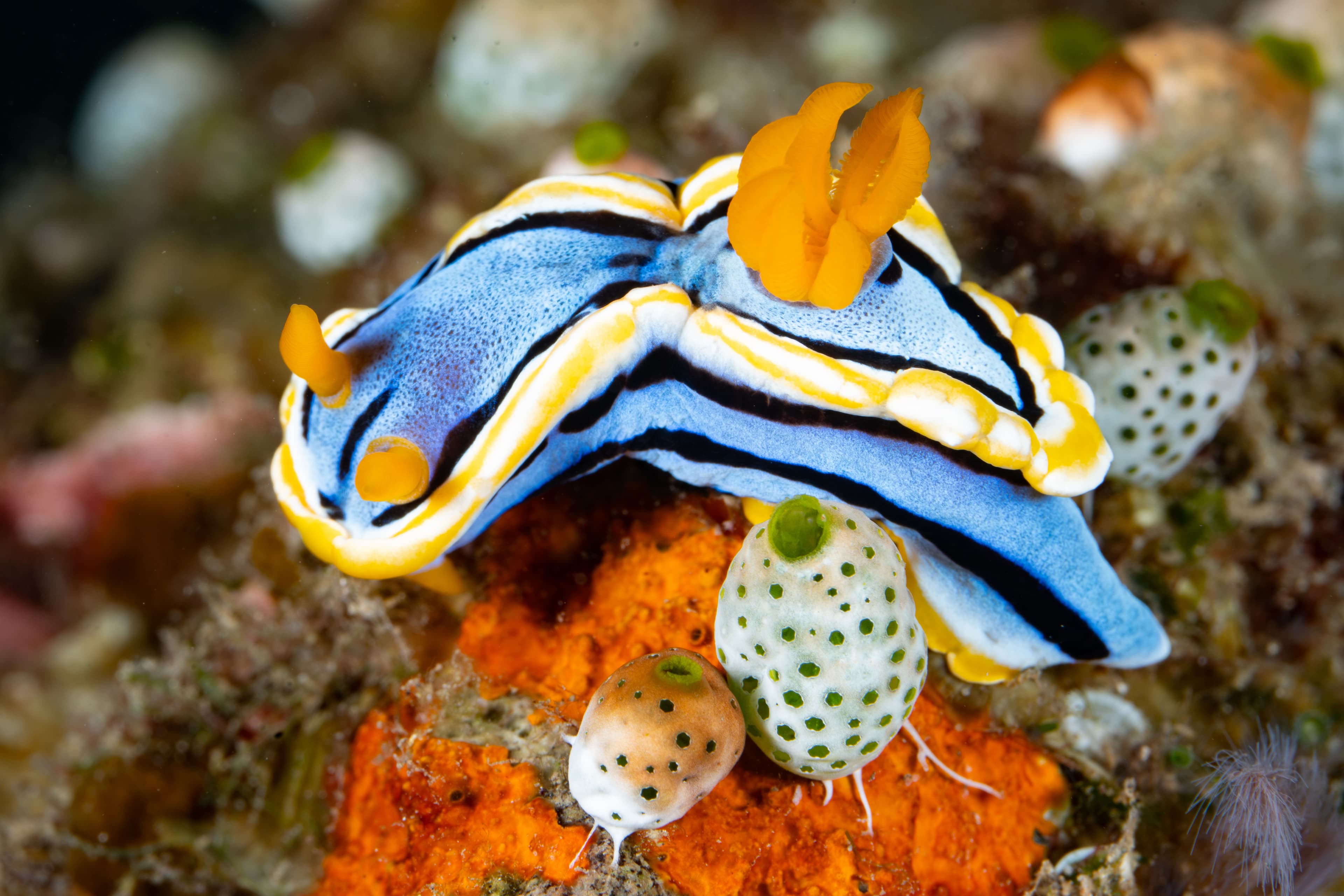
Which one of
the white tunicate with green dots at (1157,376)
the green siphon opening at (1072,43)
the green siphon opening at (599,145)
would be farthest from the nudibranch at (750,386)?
the green siphon opening at (1072,43)

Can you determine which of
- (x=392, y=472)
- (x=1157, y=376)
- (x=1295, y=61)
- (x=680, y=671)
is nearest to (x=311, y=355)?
(x=392, y=472)

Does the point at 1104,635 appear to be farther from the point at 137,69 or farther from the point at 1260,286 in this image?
the point at 137,69

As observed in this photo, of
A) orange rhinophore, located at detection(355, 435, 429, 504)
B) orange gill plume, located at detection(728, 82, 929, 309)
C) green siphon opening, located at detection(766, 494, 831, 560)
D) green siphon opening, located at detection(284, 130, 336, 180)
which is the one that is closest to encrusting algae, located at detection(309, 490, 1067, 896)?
green siphon opening, located at detection(766, 494, 831, 560)

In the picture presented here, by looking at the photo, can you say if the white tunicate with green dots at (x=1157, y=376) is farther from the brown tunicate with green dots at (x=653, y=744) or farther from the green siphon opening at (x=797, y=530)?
the brown tunicate with green dots at (x=653, y=744)

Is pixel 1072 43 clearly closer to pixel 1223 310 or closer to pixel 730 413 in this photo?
pixel 1223 310

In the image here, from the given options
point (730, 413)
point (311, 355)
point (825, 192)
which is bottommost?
point (730, 413)

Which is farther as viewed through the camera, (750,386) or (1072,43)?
(1072,43)

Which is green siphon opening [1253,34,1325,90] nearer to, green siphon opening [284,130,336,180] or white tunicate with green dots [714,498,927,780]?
white tunicate with green dots [714,498,927,780]
